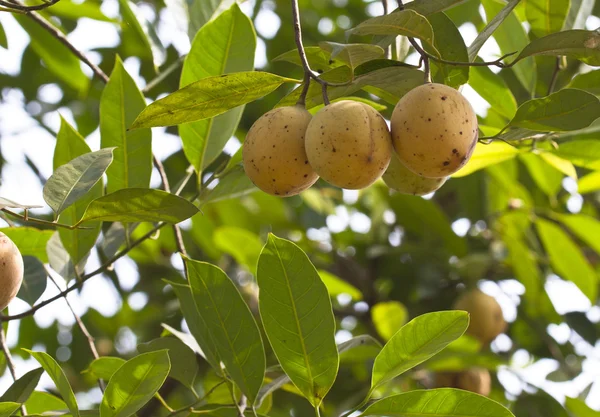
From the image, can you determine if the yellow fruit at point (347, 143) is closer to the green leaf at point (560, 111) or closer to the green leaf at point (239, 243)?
the green leaf at point (560, 111)

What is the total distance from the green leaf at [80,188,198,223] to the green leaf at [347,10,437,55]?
0.31 m

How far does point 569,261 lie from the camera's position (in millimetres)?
2311

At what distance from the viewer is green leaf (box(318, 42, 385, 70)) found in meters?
0.96

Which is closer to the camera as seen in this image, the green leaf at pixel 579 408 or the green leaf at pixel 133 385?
the green leaf at pixel 133 385

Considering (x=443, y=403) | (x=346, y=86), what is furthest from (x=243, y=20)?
(x=443, y=403)

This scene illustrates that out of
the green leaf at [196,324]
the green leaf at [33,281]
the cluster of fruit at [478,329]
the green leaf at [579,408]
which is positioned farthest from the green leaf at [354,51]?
the cluster of fruit at [478,329]

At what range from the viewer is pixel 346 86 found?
3.56 ft

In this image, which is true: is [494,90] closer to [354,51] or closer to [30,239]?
[354,51]

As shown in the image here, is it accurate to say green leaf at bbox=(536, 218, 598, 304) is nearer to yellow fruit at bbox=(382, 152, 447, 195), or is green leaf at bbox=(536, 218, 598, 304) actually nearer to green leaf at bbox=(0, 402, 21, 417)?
yellow fruit at bbox=(382, 152, 447, 195)

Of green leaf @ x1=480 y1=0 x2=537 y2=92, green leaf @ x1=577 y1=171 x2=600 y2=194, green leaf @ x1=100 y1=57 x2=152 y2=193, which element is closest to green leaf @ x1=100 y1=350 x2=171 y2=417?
green leaf @ x1=100 y1=57 x2=152 y2=193

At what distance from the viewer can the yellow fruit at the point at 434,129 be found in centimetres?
97

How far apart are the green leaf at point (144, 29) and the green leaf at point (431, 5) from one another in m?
0.77

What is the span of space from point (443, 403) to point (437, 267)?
5.46 ft

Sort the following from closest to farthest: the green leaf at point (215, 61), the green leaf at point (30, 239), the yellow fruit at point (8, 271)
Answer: the yellow fruit at point (8, 271)
the green leaf at point (215, 61)
the green leaf at point (30, 239)
